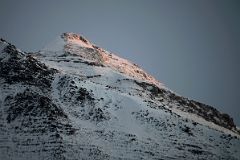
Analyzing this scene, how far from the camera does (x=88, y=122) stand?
42.6 meters

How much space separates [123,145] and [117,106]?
995 centimetres

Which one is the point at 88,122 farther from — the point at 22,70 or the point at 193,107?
the point at 193,107

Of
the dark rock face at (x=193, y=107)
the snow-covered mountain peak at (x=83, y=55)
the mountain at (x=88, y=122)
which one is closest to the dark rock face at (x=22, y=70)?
the mountain at (x=88, y=122)

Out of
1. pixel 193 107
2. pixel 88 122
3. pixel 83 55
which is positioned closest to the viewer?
pixel 88 122

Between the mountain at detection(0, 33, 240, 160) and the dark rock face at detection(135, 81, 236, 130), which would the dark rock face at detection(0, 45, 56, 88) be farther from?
the dark rock face at detection(135, 81, 236, 130)

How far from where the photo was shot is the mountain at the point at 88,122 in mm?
36362

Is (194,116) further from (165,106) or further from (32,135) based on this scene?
(32,135)

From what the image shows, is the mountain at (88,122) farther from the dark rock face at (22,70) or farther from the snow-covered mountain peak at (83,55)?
the snow-covered mountain peak at (83,55)

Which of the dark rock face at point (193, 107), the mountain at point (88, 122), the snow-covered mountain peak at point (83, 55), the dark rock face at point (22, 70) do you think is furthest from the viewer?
the snow-covered mountain peak at point (83, 55)

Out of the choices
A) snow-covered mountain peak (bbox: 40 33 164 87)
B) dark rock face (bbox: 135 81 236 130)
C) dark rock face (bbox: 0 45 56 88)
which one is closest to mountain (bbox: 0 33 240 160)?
dark rock face (bbox: 0 45 56 88)

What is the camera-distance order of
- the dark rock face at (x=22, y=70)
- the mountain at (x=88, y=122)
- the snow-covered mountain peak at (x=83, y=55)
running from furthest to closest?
the snow-covered mountain peak at (x=83, y=55)
the dark rock face at (x=22, y=70)
the mountain at (x=88, y=122)

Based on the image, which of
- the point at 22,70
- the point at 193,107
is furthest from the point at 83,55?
the point at 193,107

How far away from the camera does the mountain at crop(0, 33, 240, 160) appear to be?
3636cm

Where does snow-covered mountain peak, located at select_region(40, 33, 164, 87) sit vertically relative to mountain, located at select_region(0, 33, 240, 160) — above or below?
above
